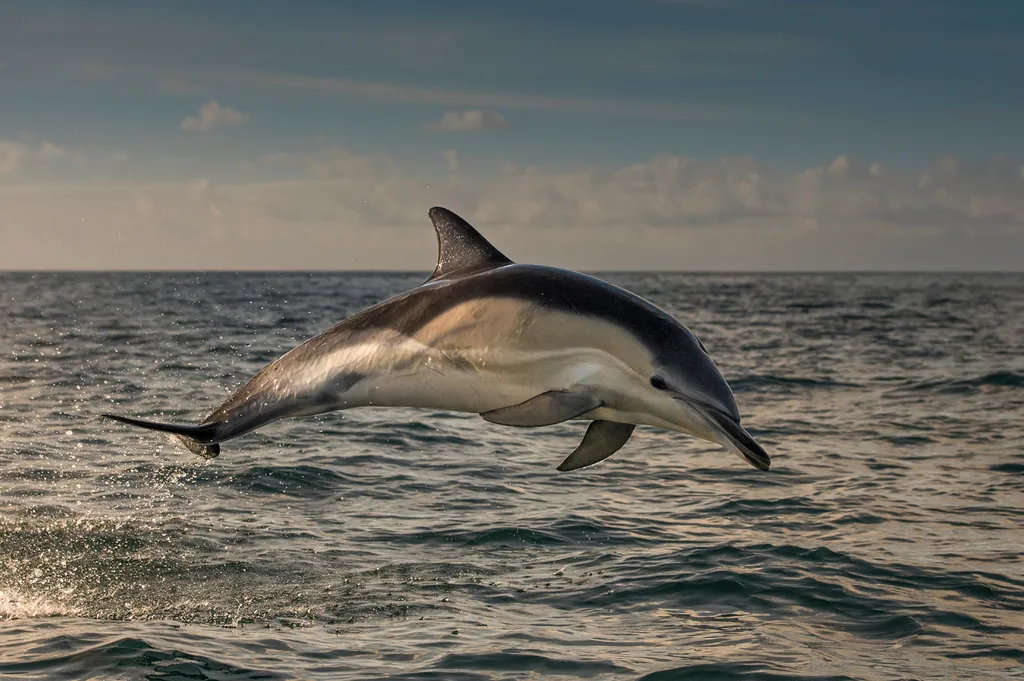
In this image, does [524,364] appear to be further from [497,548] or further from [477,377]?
[497,548]

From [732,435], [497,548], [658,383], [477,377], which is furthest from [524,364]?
[497,548]

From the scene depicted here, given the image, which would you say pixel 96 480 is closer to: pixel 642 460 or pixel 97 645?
pixel 97 645

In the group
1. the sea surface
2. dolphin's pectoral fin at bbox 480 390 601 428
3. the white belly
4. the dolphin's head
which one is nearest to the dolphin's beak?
the dolphin's head

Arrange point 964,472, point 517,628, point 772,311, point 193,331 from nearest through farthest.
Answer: point 517,628
point 964,472
point 193,331
point 772,311

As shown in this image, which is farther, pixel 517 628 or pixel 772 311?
pixel 772 311

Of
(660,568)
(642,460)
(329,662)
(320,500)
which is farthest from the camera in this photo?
(642,460)

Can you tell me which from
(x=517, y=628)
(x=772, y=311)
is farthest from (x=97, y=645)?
(x=772, y=311)

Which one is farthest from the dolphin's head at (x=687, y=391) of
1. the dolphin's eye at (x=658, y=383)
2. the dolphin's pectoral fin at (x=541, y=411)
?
the dolphin's pectoral fin at (x=541, y=411)

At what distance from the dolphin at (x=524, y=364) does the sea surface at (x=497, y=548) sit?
2332 mm

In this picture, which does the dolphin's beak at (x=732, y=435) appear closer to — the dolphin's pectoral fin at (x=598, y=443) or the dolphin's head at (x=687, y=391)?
the dolphin's head at (x=687, y=391)

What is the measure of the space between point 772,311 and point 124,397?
49.4m

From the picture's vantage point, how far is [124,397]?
18.3 metres

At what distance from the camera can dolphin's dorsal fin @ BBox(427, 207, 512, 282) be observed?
5.96 meters

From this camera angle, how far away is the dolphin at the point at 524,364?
5.18m
